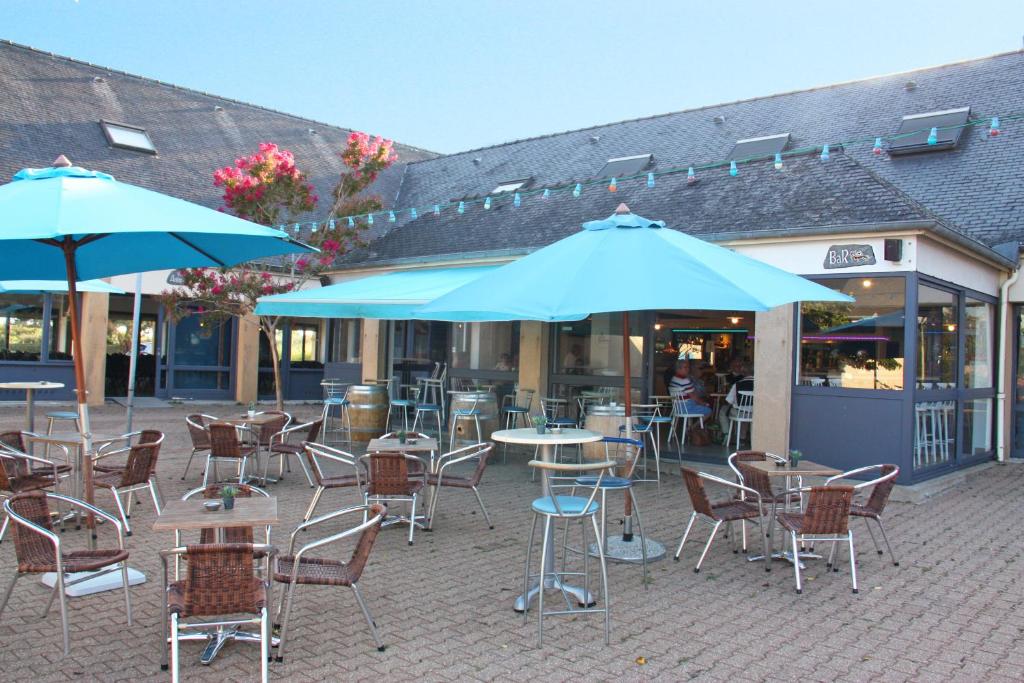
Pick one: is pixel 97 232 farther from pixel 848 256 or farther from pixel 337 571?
pixel 848 256

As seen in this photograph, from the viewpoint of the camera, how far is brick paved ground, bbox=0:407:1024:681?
11.8 feet

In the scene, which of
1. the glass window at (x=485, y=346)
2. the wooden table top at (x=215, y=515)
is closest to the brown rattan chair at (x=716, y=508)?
the wooden table top at (x=215, y=515)

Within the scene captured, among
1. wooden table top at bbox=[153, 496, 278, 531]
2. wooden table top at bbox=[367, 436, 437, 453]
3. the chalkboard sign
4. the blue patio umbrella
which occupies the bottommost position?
wooden table top at bbox=[153, 496, 278, 531]

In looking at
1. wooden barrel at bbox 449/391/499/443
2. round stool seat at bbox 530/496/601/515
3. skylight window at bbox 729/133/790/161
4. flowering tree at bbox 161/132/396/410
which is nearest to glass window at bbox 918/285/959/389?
wooden barrel at bbox 449/391/499/443

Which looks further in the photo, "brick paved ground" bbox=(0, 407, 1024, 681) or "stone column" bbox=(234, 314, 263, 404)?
"stone column" bbox=(234, 314, 263, 404)

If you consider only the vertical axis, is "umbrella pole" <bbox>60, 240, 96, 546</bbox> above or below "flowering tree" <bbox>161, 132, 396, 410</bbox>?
below

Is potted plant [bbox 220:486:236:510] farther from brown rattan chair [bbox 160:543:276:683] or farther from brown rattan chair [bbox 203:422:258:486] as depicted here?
brown rattan chair [bbox 203:422:258:486]

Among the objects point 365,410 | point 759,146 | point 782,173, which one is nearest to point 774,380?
point 782,173

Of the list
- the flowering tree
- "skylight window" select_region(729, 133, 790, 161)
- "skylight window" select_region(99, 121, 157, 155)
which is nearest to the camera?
the flowering tree

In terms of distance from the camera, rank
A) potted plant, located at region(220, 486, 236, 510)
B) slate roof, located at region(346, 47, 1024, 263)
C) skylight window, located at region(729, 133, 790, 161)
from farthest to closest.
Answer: skylight window, located at region(729, 133, 790, 161)
slate roof, located at region(346, 47, 1024, 263)
potted plant, located at region(220, 486, 236, 510)

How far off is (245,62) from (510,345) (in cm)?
1202

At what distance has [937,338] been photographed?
8.41 metres

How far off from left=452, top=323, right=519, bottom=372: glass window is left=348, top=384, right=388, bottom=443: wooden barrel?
1.27 metres

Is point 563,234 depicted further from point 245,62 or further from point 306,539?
point 245,62
